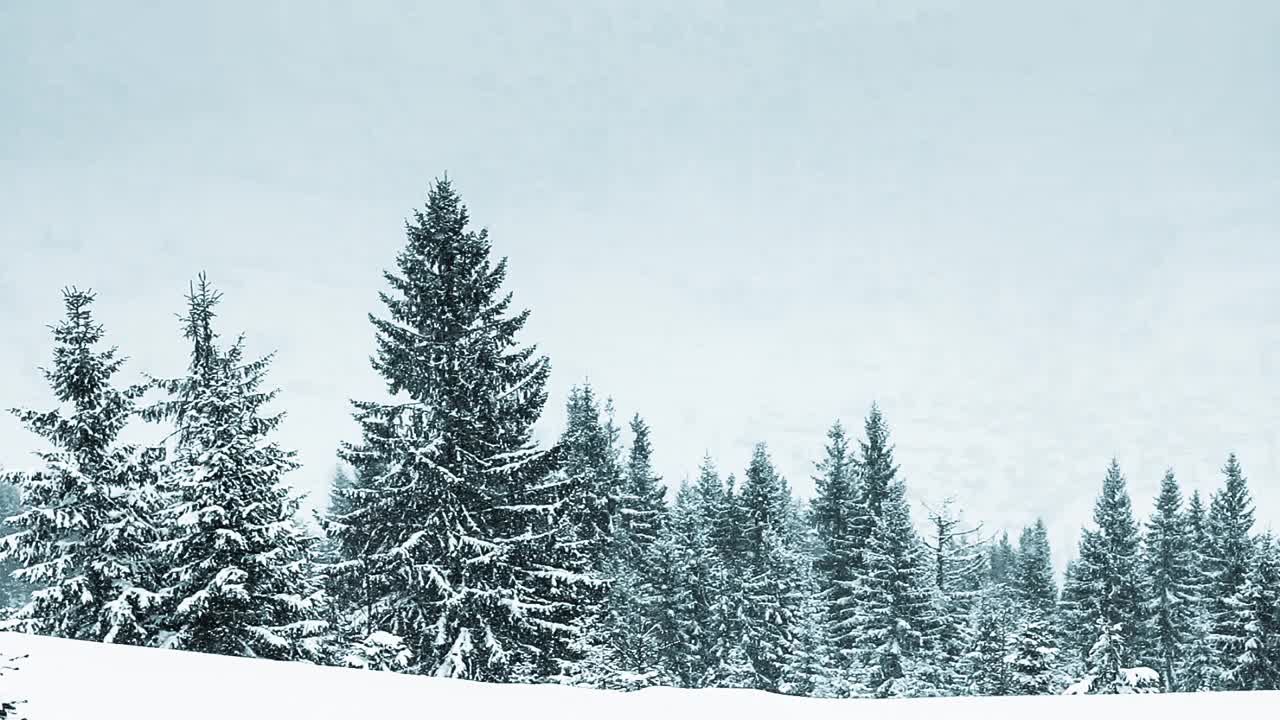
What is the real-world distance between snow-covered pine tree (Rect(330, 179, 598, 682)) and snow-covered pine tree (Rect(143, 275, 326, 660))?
2.06 metres

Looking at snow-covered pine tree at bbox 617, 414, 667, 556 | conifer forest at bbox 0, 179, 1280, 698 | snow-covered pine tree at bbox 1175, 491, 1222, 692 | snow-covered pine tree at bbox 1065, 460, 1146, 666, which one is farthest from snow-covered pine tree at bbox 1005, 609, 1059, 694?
snow-covered pine tree at bbox 1065, 460, 1146, 666

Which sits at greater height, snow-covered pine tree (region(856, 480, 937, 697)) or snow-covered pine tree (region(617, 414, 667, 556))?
snow-covered pine tree (region(617, 414, 667, 556))

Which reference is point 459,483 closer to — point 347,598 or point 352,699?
point 347,598

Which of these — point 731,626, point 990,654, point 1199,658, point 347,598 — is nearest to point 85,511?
point 347,598

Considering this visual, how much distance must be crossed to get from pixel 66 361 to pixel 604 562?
24177 millimetres

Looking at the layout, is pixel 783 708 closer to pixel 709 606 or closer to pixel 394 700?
pixel 394 700

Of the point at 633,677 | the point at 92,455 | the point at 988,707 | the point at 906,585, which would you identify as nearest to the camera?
the point at 988,707

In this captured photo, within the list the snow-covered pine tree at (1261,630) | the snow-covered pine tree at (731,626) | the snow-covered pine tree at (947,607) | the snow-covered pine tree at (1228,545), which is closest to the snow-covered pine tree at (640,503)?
the snow-covered pine tree at (731,626)

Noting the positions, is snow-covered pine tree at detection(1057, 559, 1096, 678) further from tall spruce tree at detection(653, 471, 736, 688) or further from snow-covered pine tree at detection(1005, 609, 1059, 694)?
tall spruce tree at detection(653, 471, 736, 688)

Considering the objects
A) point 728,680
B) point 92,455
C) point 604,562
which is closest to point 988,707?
point 92,455

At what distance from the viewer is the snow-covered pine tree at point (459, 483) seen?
19.4 meters

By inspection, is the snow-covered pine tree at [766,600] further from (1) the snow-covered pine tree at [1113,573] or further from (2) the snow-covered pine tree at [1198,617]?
(2) the snow-covered pine tree at [1198,617]

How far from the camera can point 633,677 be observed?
961 inches

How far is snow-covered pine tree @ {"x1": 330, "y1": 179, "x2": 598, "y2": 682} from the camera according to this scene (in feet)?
63.6
